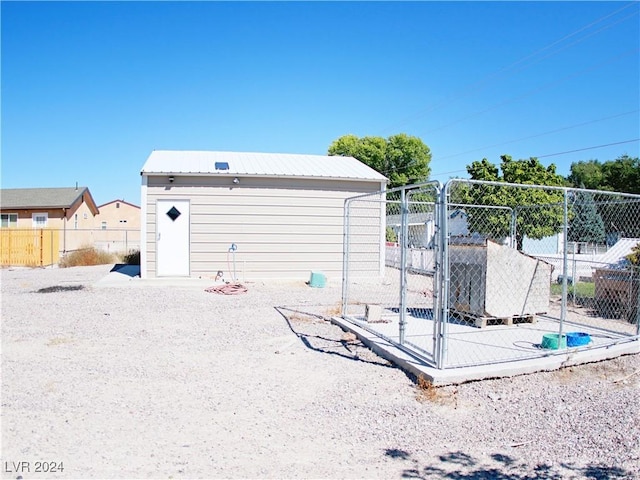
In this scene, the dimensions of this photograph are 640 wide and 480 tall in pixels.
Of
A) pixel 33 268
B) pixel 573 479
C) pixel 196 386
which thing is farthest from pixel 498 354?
pixel 33 268

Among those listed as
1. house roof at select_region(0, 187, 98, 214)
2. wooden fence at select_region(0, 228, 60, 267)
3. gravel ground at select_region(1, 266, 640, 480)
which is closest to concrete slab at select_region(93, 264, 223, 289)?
gravel ground at select_region(1, 266, 640, 480)

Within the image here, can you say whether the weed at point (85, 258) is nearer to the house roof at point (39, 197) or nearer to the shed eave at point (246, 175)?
the shed eave at point (246, 175)

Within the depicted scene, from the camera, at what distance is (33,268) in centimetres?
1794

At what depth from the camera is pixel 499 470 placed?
3281mm

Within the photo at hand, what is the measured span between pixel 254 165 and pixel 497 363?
33.8 feet

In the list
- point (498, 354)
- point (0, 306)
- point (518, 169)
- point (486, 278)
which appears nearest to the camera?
point (498, 354)

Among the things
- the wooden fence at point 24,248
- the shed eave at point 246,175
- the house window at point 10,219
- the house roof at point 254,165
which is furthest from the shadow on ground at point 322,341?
the house window at point 10,219

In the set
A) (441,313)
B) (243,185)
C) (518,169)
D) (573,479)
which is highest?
(518,169)

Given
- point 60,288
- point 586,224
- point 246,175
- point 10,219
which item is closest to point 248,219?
point 246,175

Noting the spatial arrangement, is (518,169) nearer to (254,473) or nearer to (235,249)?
(235,249)

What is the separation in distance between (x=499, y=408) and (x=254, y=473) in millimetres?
2465

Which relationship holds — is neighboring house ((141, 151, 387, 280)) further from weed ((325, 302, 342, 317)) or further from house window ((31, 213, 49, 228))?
house window ((31, 213, 49, 228))

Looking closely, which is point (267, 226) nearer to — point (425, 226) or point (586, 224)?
point (425, 226)

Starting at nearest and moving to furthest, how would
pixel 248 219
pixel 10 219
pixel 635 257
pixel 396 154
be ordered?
pixel 635 257 → pixel 248 219 → pixel 10 219 → pixel 396 154
